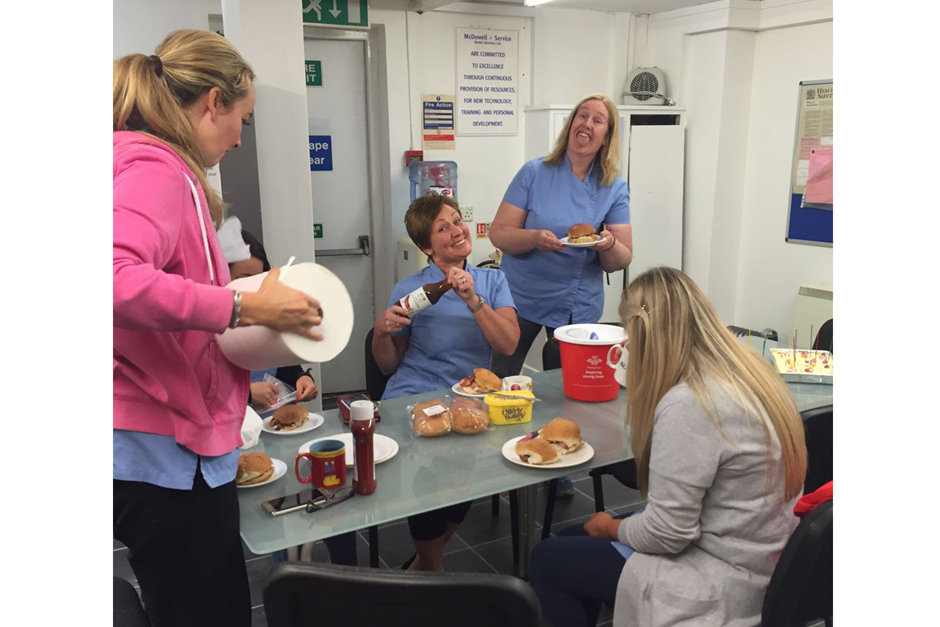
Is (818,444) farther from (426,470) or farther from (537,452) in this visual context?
(426,470)

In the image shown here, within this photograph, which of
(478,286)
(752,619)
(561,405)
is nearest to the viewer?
(752,619)

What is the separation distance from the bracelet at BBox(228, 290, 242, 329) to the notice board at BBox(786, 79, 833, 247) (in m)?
4.17

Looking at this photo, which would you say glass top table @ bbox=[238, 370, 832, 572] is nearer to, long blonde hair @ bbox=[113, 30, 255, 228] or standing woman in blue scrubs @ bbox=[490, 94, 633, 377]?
long blonde hair @ bbox=[113, 30, 255, 228]

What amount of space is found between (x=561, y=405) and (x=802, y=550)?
0.97 m

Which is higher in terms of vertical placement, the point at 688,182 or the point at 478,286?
the point at 688,182

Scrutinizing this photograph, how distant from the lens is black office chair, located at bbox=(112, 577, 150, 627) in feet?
4.48

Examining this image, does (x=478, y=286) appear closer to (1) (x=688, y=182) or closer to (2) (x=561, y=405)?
(2) (x=561, y=405)

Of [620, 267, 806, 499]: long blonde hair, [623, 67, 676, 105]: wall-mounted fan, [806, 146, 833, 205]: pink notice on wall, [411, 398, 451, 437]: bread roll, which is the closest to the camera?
[620, 267, 806, 499]: long blonde hair

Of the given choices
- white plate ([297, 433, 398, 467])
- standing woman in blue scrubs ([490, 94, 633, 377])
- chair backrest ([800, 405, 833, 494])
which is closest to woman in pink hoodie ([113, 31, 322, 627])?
white plate ([297, 433, 398, 467])

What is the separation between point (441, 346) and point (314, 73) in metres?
2.89

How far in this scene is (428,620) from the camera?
117 centimetres

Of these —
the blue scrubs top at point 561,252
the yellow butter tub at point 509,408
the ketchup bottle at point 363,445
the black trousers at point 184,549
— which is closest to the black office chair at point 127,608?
the black trousers at point 184,549

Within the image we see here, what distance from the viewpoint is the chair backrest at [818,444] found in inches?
78.7

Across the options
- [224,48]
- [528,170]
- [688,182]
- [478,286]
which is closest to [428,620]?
[224,48]
